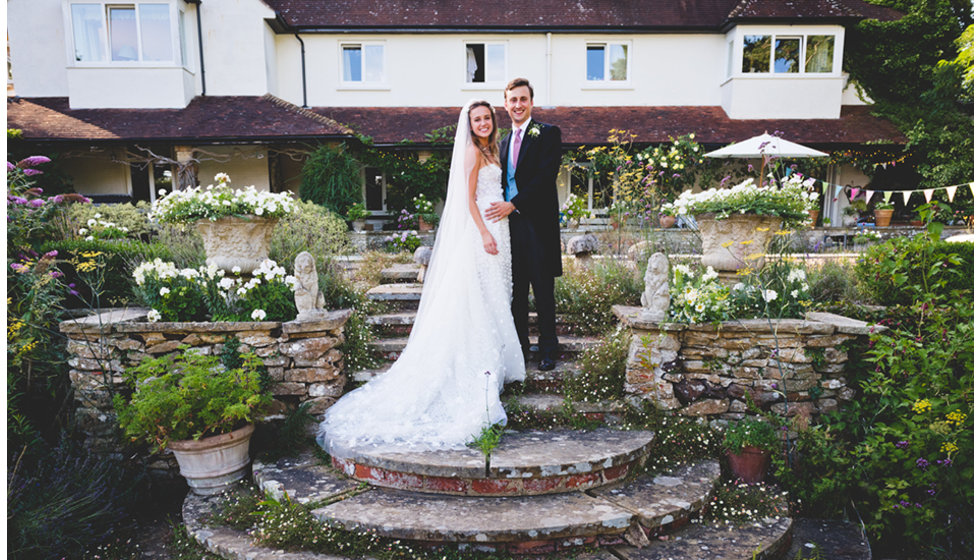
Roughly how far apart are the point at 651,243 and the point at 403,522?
4.24 m

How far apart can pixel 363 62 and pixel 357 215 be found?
5.03 meters

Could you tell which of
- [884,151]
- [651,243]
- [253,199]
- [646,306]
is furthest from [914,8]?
[253,199]

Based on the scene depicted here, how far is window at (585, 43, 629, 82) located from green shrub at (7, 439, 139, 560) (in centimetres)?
1379

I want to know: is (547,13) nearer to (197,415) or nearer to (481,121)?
(481,121)

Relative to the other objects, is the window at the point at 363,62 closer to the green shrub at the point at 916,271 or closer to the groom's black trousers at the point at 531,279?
the groom's black trousers at the point at 531,279

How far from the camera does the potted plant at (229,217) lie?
14.9ft

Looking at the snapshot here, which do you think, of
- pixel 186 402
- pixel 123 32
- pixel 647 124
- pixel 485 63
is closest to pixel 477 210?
pixel 186 402

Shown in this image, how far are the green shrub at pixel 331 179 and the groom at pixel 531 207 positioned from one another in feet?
27.7

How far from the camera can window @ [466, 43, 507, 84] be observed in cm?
1425

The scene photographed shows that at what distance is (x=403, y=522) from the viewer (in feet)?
9.66

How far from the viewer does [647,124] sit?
13.5 meters

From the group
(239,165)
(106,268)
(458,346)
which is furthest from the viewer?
(239,165)

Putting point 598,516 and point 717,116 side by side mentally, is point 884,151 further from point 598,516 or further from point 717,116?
point 598,516

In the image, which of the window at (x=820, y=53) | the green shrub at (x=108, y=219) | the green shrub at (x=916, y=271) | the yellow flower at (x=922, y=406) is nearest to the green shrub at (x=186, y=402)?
the green shrub at (x=108, y=219)
